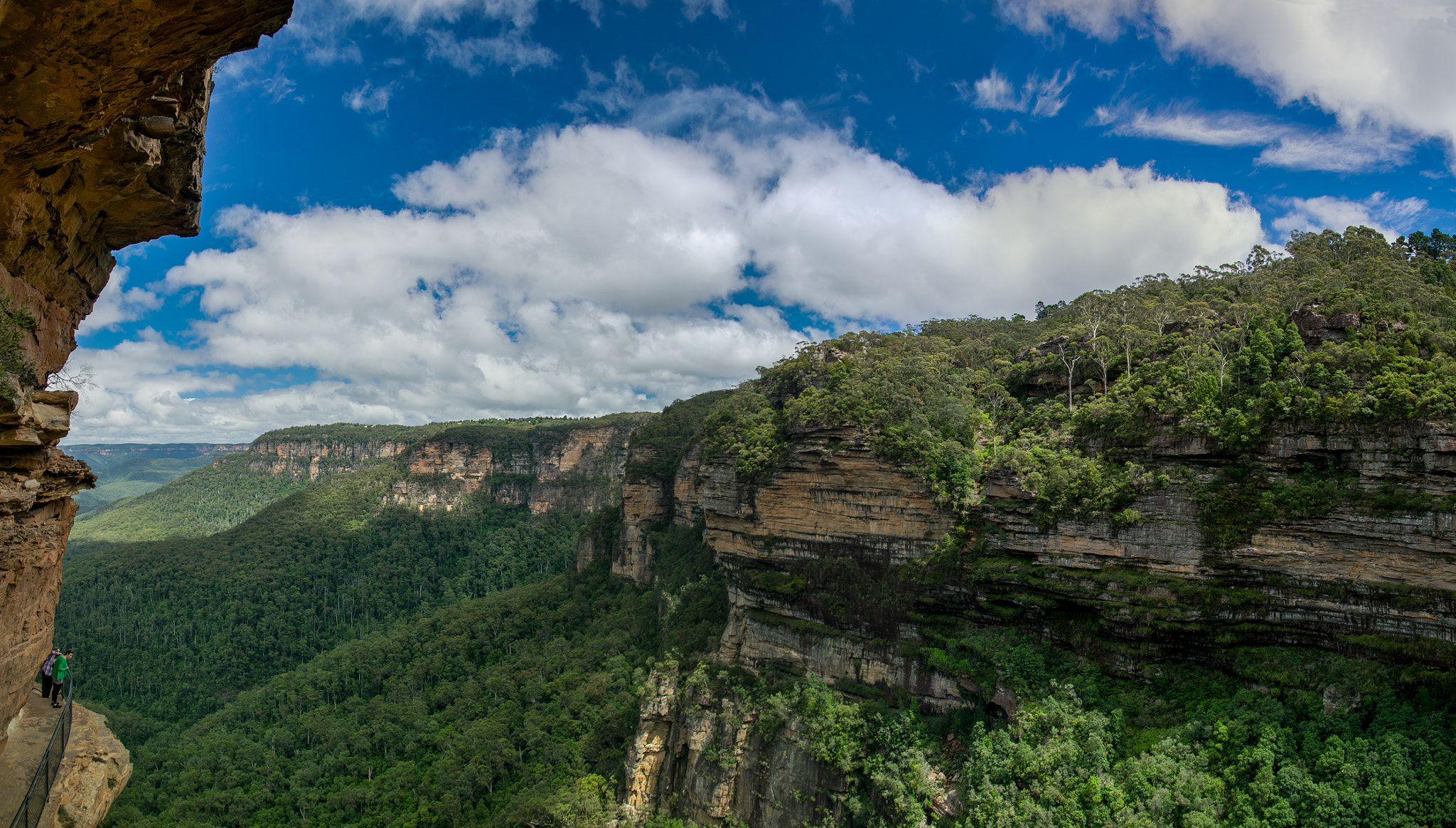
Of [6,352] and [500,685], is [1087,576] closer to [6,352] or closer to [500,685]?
[6,352]

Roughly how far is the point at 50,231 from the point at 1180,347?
126 ft

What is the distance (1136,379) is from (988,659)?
1522 cm

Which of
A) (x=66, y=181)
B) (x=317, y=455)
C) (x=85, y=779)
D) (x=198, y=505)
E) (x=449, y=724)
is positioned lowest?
(x=449, y=724)

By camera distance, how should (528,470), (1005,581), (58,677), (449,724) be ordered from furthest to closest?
(528,470) < (449,724) < (1005,581) < (58,677)

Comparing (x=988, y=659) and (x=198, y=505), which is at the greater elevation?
(x=988, y=659)

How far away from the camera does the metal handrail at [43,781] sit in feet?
27.1

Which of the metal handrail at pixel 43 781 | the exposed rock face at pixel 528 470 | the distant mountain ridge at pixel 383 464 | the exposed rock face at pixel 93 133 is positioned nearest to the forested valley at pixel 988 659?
the metal handrail at pixel 43 781

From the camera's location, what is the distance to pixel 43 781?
361 inches

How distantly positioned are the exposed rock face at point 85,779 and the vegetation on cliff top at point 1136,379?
97.0 feet

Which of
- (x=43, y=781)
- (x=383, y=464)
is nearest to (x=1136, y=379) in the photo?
(x=43, y=781)

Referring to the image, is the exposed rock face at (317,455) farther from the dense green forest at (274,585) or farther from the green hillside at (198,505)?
the dense green forest at (274,585)

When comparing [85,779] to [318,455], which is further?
[318,455]

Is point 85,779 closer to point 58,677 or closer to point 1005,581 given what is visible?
point 58,677

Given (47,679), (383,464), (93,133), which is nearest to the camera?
(93,133)
